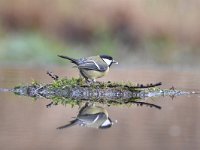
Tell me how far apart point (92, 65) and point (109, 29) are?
10.6m

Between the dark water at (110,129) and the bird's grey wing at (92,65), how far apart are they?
71cm

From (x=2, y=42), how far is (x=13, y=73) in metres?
4.87

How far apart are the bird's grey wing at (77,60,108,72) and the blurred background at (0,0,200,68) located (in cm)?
897

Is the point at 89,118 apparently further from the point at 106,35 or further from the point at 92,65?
the point at 106,35

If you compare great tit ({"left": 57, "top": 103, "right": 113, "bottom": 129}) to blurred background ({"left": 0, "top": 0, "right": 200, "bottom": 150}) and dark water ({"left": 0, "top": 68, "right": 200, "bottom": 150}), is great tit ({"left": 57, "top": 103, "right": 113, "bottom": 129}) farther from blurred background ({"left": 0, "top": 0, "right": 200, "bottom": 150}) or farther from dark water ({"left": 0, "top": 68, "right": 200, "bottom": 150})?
blurred background ({"left": 0, "top": 0, "right": 200, "bottom": 150})

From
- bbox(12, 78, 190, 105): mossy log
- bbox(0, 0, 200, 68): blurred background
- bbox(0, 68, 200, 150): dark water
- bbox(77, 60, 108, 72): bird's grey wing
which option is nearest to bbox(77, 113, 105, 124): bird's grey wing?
bbox(0, 68, 200, 150): dark water

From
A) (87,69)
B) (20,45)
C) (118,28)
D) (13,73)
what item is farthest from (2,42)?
(87,69)

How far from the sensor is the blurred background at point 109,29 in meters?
21.9

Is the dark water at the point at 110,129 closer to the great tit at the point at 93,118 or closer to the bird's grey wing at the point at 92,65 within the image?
the great tit at the point at 93,118

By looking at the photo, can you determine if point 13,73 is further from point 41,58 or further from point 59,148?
point 59,148

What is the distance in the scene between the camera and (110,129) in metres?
9.83

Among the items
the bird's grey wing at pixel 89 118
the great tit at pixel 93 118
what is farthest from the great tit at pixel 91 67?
the bird's grey wing at pixel 89 118

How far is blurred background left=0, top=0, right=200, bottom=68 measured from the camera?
21.9 m

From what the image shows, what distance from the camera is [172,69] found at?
20.2m
